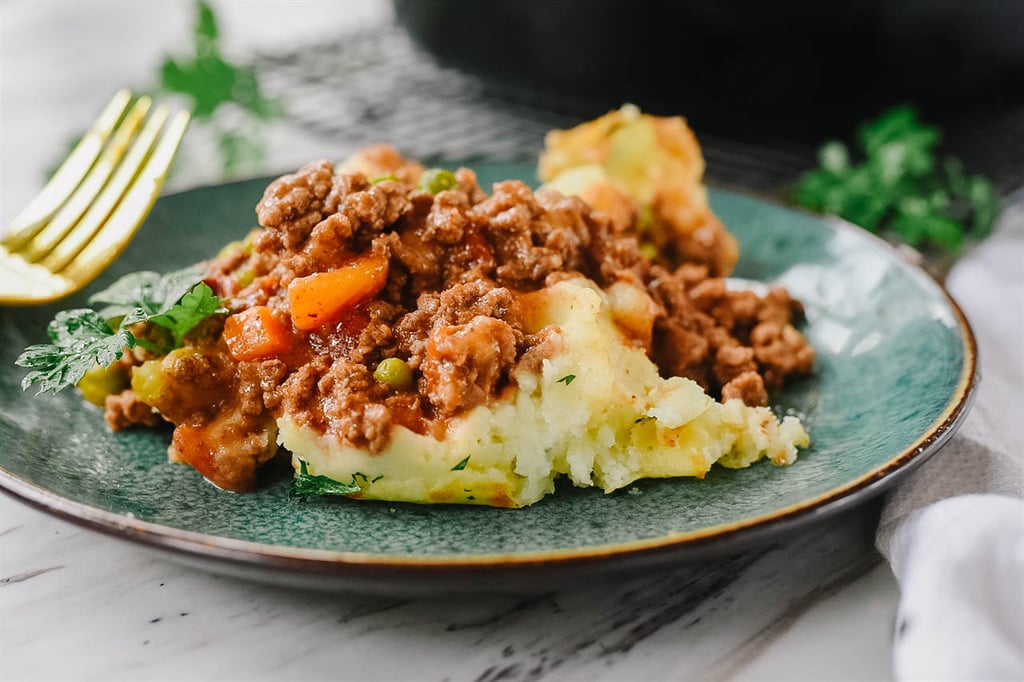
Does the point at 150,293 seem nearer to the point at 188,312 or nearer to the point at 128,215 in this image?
the point at 188,312

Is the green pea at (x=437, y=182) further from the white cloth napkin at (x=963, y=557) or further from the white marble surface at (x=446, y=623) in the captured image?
the white cloth napkin at (x=963, y=557)

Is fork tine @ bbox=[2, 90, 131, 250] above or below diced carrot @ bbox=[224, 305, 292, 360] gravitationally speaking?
above

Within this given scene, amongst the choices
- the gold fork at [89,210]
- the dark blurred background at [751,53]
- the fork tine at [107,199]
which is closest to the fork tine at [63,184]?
the gold fork at [89,210]

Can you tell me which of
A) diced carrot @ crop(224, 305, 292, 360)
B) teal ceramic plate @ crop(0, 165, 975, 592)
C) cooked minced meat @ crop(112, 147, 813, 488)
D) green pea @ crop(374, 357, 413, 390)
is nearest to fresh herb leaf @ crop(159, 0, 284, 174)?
teal ceramic plate @ crop(0, 165, 975, 592)

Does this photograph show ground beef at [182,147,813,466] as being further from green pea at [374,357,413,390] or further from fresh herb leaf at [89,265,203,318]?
fresh herb leaf at [89,265,203,318]

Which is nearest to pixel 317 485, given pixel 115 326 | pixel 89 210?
pixel 115 326
